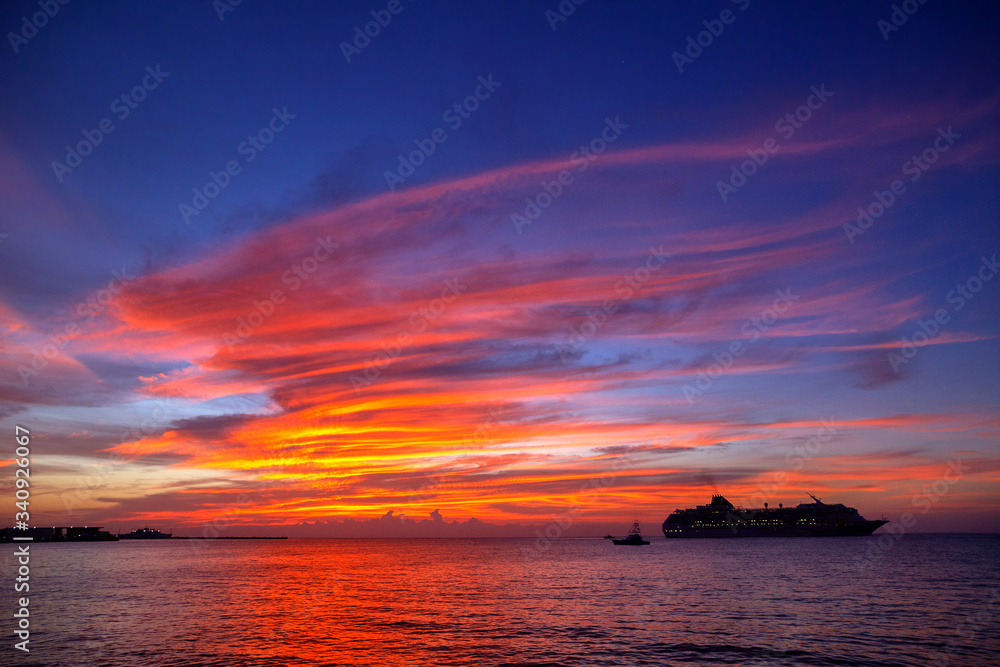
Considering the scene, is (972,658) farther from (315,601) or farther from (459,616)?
(315,601)

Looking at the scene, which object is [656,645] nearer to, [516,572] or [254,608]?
[254,608]

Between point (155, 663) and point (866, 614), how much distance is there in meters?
55.7

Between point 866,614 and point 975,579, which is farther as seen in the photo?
point 975,579

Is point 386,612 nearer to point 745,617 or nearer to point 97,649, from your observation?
point 97,649

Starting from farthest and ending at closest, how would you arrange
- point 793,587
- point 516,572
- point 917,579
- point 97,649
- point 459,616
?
1. point 516,572
2. point 917,579
3. point 793,587
4. point 459,616
5. point 97,649

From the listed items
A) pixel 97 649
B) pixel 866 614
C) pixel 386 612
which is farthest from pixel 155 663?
pixel 866 614

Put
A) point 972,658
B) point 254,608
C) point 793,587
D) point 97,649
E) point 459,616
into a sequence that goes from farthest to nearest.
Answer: point 793,587
point 254,608
point 459,616
point 97,649
point 972,658

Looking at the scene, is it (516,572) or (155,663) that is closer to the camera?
(155,663)

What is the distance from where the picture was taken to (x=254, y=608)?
5991 cm

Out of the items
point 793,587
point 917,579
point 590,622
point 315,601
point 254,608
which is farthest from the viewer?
point 917,579

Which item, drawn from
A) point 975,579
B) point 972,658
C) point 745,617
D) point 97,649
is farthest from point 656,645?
point 975,579

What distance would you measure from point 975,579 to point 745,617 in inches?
2231

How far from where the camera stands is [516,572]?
4166 inches

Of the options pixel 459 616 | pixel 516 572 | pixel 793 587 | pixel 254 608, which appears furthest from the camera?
pixel 516 572
